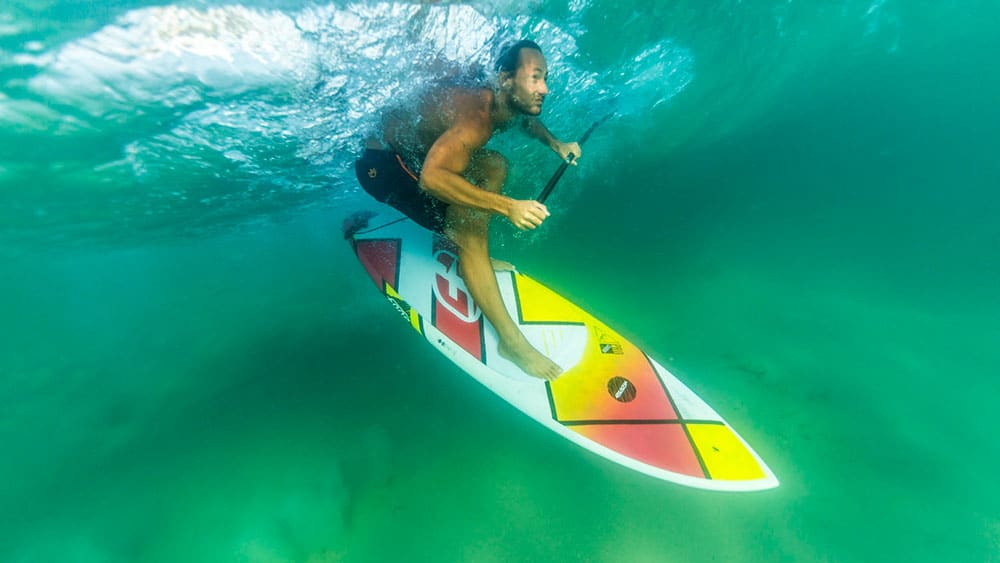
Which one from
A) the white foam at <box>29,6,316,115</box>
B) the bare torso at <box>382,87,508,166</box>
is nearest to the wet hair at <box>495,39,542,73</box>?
the bare torso at <box>382,87,508,166</box>

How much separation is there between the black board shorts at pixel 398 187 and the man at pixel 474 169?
1cm

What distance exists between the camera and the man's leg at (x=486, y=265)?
10.6 ft

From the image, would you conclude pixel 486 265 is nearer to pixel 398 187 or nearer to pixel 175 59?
pixel 398 187

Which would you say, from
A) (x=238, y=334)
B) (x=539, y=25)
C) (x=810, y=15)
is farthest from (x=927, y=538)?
(x=238, y=334)

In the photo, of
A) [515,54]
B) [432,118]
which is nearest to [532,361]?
[515,54]

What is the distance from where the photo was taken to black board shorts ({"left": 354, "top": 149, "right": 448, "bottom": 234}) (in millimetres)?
3783

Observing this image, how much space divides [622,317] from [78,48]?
663 cm

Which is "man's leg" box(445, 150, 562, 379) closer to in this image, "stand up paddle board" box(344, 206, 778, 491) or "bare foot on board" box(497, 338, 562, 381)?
"bare foot on board" box(497, 338, 562, 381)

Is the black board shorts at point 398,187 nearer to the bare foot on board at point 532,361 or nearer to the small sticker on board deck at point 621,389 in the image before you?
the bare foot on board at point 532,361

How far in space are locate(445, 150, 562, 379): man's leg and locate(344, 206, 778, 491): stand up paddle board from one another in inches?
5.6

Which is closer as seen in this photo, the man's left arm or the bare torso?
the bare torso

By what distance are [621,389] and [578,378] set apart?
42cm

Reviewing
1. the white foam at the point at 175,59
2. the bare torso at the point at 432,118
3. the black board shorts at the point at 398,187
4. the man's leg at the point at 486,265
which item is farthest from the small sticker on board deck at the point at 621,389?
the white foam at the point at 175,59

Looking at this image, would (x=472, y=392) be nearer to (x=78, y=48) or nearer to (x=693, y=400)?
(x=693, y=400)
